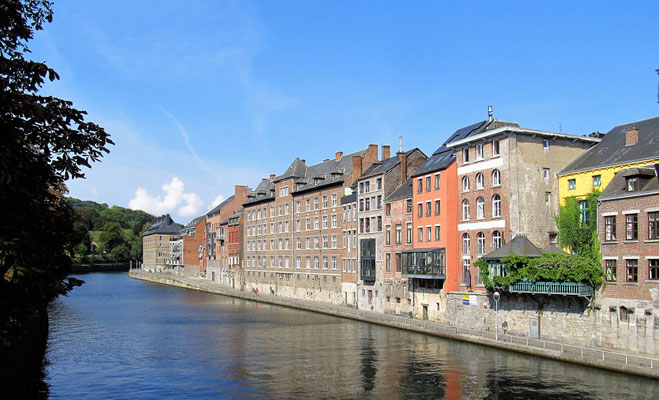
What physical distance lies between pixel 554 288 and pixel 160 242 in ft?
472

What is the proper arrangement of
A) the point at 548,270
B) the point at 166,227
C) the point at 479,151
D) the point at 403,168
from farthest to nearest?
the point at 166,227
the point at 403,168
the point at 479,151
the point at 548,270

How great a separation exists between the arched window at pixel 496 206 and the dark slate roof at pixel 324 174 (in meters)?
25.9

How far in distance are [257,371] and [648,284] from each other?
73.6ft

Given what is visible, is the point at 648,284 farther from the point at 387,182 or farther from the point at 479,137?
the point at 387,182

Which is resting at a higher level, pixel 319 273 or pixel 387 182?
pixel 387 182

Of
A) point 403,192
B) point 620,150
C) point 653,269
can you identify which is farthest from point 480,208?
point 653,269

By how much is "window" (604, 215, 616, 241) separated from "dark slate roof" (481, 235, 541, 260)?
5.39m

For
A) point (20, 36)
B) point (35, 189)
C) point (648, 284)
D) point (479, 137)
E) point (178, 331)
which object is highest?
point (479, 137)

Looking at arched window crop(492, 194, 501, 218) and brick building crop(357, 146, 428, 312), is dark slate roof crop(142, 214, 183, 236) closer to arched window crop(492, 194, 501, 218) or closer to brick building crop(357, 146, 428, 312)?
brick building crop(357, 146, 428, 312)

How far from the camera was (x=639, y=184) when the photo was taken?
1366 inches

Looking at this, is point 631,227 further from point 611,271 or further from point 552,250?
point 552,250

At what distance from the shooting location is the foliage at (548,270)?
36281 millimetres

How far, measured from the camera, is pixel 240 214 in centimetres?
10131

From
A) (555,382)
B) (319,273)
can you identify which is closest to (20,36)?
(555,382)
